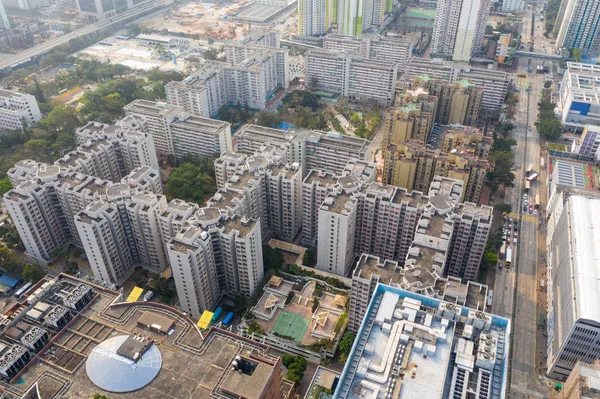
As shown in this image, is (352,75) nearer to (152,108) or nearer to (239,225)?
(152,108)

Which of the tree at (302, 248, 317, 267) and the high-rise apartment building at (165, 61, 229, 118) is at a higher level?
the high-rise apartment building at (165, 61, 229, 118)

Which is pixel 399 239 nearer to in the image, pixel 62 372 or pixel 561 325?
pixel 561 325

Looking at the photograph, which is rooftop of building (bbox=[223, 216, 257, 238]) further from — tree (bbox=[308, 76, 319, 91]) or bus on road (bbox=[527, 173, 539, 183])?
tree (bbox=[308, 76, 319, 91])

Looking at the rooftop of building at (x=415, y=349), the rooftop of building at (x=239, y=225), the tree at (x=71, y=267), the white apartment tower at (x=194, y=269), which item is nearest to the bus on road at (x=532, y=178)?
the rooftop of building at (x=415, y=349)

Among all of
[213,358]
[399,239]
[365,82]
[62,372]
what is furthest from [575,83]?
[62,372]

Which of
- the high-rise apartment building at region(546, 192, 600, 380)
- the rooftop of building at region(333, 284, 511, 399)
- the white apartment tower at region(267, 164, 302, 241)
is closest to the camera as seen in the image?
the rooftop of building at region(333, 284, 511, 399)

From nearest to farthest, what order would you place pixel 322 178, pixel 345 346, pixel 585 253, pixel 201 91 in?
pixel 345 346 < pixel 585 253 < pixel 322 178 < pixel 201 91

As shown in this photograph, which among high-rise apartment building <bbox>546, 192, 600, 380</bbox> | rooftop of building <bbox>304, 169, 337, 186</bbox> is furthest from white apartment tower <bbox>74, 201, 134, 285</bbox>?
high-rise apartment building <bbox>546, 192, 600, 380</bbox>

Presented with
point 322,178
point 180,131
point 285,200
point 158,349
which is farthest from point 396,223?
point 180,131
